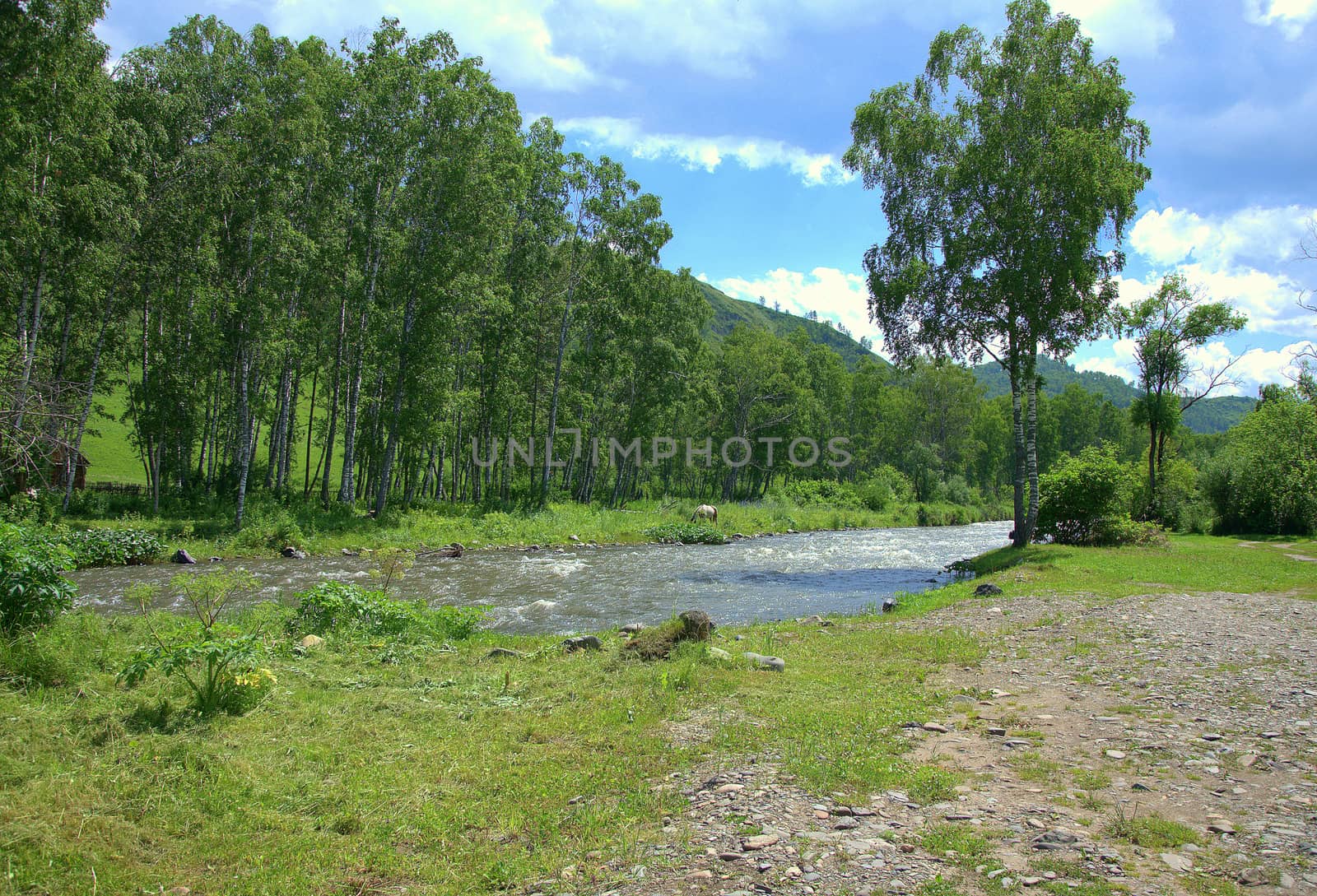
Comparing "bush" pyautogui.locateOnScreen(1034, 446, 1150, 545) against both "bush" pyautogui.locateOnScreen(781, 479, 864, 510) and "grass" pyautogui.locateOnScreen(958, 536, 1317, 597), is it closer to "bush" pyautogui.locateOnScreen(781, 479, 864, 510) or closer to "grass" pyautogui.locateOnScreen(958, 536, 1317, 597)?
"grass" pyautogui.locateOnScreen(958, 536, 1317, 597)

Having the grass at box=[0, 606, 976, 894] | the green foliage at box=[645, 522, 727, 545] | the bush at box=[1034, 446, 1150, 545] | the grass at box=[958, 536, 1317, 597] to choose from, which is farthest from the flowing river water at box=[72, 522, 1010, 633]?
the grass at box=[0, 606, 976, 894]

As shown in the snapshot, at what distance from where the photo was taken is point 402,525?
2844cm

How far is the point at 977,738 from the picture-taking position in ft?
22.8

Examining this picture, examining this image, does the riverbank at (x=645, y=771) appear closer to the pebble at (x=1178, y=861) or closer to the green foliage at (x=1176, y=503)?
the pebble at (x=1178, y=861)

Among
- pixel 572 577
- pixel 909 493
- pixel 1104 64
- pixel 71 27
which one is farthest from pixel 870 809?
pixel 909 493

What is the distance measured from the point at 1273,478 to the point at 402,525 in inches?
1531

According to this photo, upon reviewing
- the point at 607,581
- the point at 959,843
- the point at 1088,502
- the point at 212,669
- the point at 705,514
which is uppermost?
the point at 1088,502

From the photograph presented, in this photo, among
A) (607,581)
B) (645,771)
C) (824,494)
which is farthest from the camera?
(824,494)

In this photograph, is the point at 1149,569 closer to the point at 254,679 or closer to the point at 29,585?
the point at 254,679

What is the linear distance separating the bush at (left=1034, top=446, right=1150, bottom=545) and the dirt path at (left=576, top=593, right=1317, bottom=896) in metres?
15.6

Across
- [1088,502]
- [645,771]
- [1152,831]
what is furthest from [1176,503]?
[645,771]

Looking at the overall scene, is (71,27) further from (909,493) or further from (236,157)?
(909,493)

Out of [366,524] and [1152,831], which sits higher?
[1152,831]

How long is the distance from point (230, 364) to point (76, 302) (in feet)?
16.8
